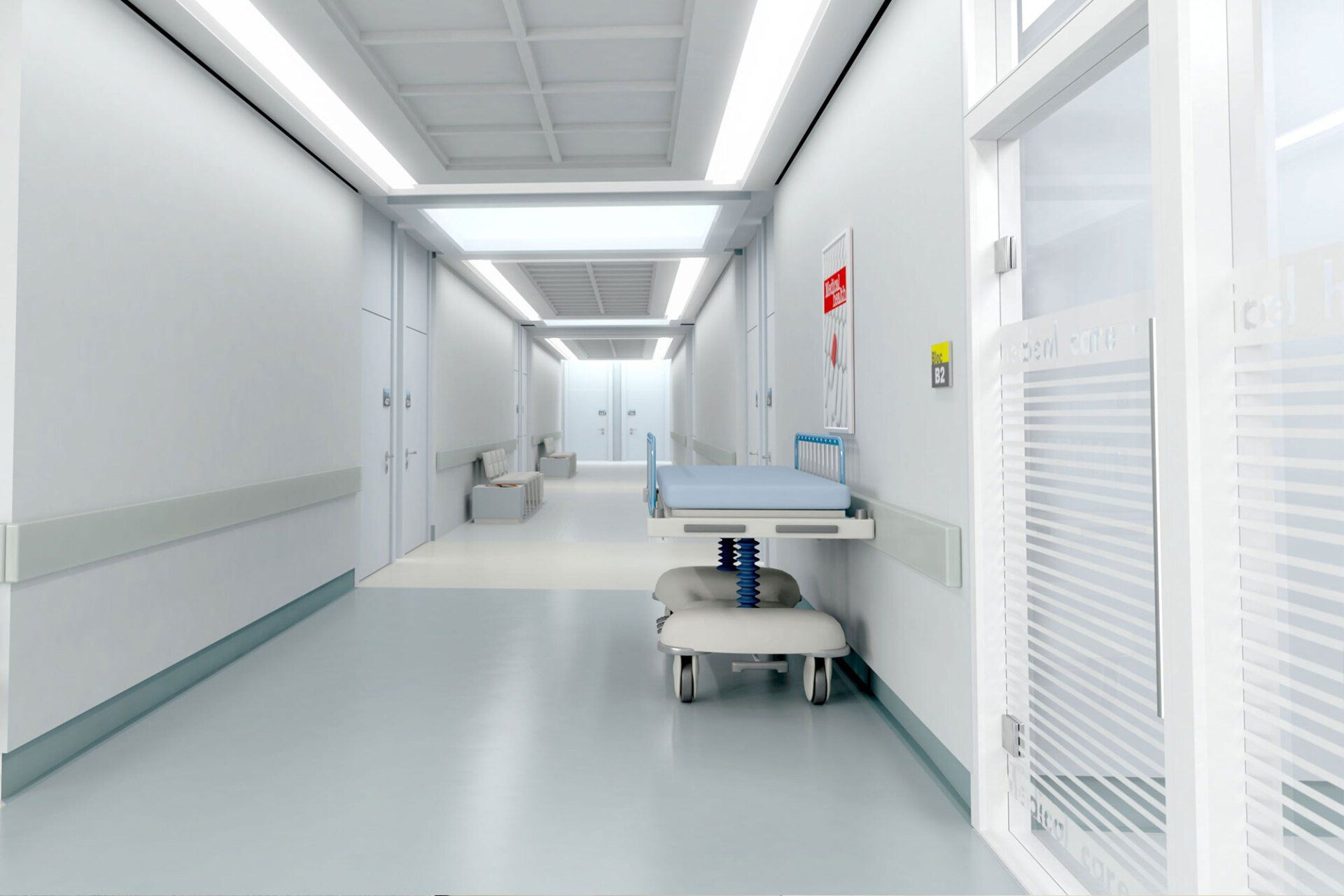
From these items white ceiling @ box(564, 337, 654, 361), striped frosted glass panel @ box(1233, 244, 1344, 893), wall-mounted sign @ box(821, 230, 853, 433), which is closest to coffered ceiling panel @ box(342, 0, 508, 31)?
wall-mounted sign @ box(821, 230, 853, 433)

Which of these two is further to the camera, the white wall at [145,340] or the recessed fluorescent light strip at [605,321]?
the recessed fluorescent light strip at [605,321]

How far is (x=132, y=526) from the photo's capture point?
3543 mm

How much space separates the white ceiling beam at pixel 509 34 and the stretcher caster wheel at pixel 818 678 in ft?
11.2

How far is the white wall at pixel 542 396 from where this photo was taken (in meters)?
16.9

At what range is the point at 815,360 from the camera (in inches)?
199

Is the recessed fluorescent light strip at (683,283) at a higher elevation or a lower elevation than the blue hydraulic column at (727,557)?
higher

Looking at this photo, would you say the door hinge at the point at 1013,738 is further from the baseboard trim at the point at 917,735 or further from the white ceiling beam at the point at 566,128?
the white ceiling beam at the point at 566,128

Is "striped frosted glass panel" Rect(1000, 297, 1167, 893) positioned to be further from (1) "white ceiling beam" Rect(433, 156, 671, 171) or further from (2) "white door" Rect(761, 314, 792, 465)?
(2) "white door" Rect(761, 314, 792, 465)

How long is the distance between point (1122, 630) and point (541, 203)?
226 inches

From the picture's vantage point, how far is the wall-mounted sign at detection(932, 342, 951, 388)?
9.47ft

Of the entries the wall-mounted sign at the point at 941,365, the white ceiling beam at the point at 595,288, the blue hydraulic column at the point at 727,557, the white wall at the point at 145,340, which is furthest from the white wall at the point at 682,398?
the wall-mounted sign at the point at 941,365

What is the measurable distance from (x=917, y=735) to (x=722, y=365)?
24.6 feet

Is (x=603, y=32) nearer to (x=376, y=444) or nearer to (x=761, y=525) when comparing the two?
(x=761, y=525)

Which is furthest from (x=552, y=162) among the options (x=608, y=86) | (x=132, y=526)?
(x=132, y=526)
